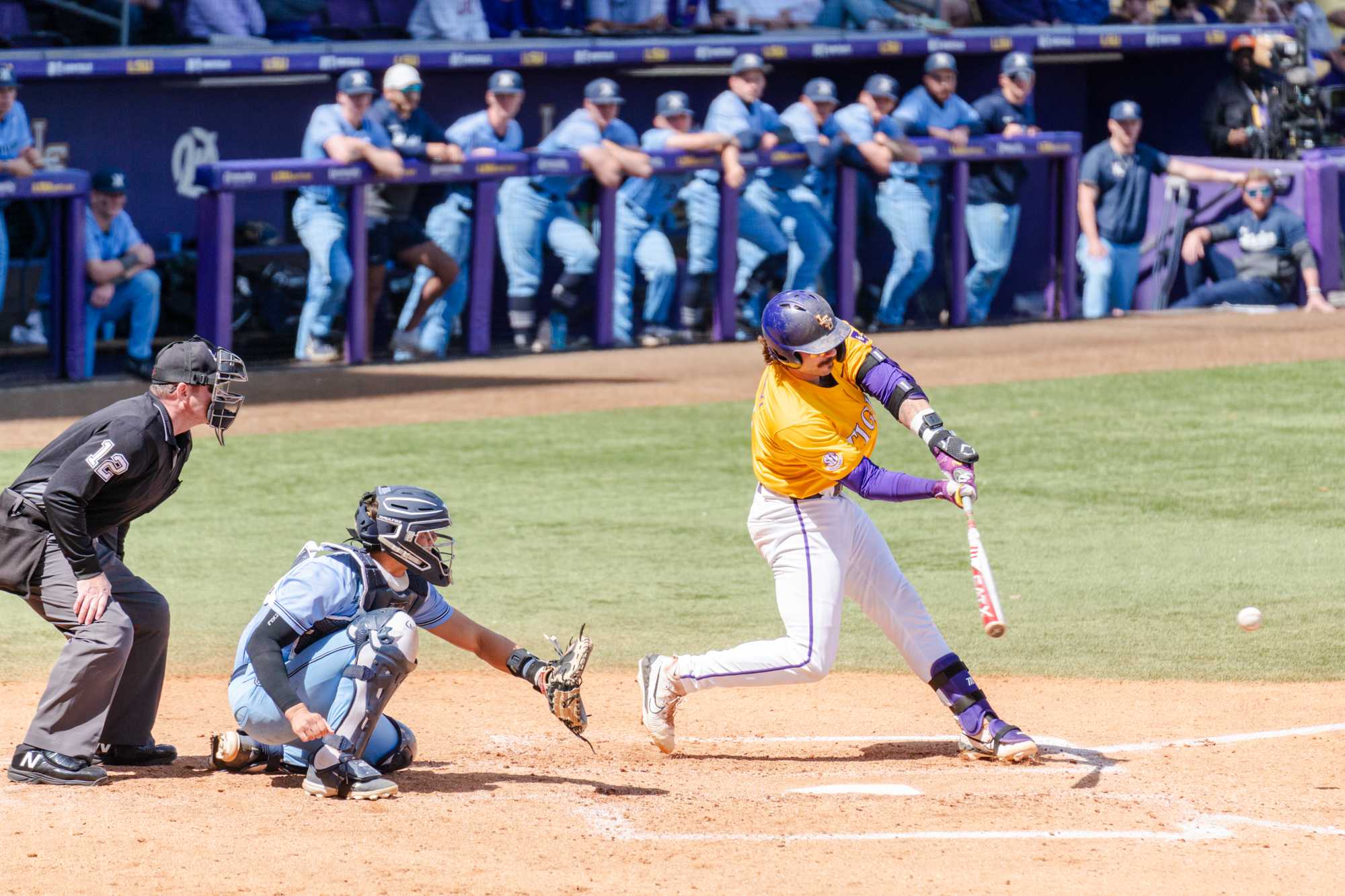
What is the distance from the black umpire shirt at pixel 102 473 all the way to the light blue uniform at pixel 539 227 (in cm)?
883

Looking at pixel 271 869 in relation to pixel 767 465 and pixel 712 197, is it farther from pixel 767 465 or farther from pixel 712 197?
pixel 712 197

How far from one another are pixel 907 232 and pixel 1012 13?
3.81 meters

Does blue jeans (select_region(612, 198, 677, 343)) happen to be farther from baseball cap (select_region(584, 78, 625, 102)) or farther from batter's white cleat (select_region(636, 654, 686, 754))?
batter's white cleat (select_region(636, 654, 686, 754))

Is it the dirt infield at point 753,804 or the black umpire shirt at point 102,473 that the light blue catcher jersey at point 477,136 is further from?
the black umpire shirt at point 102,473

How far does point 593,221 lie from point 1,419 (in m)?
4.68

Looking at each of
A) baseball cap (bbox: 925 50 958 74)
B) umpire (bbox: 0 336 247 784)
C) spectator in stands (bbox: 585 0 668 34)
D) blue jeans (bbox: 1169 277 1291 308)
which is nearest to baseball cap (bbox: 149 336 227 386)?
umpire (bbox: 0 336 247 784)

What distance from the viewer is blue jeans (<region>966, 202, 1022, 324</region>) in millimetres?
16031

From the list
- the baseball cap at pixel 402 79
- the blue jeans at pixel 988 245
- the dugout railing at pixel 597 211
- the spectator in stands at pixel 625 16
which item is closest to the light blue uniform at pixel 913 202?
the dugout railing at pixel 597 211

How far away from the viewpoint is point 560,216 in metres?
14.3

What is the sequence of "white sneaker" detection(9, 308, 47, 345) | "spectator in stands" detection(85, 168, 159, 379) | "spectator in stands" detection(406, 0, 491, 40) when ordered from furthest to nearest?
"spectator in stands" detection(406, 0, 491, 40)
"spectator in stands" detection(85, 168, 159, 379)
"white sneaker" detection(9, 308, 47, 345)

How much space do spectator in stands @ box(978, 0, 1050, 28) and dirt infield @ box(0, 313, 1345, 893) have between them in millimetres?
12482

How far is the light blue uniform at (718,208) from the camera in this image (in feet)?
48.4

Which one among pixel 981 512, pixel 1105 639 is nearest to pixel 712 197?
pixel 981 512

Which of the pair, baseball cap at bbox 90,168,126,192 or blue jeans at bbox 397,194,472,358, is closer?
baseball cap at bbox 90,168,126,192
